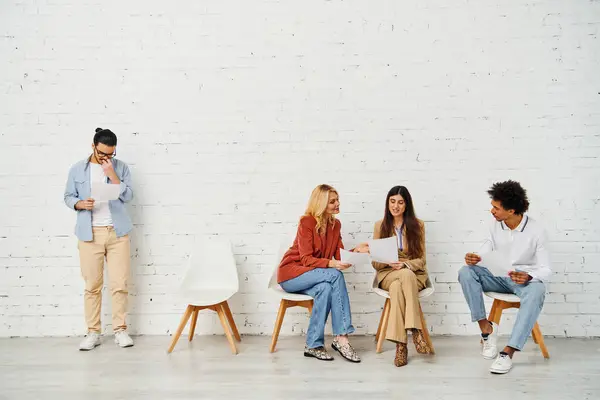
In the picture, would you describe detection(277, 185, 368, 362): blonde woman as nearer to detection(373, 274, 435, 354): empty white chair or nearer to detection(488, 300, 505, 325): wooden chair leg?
detection(373, 274, 435, 354): empty white chair

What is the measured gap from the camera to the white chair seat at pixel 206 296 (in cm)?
373

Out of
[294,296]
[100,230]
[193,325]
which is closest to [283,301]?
[294,296]

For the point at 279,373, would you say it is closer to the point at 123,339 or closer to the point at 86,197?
the point at 123,339

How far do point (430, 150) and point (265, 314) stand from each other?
5.97 ft

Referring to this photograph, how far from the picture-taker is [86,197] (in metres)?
4.02

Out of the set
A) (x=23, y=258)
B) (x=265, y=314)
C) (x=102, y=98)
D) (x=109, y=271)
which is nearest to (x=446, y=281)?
(x=265, y=314)

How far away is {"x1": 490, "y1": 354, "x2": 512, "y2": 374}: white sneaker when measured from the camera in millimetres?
Result: 3285

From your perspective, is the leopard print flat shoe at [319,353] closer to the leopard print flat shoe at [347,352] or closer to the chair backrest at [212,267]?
the leopard print flat shoe at [347,352]

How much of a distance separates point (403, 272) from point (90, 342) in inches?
90.1

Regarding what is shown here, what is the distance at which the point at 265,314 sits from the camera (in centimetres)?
431

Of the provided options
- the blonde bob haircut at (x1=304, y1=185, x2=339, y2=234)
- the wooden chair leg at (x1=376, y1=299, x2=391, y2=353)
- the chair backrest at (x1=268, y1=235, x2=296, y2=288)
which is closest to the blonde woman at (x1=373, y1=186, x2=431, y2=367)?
the wooden chair leg at (x1=376, y1=299, x2=391, y2=353)

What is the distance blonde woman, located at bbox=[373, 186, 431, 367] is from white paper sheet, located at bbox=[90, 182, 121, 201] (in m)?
1.89

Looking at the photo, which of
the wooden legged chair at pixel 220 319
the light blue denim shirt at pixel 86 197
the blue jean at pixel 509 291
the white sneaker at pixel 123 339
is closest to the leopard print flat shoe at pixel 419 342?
the blue jean at pixel 509 291

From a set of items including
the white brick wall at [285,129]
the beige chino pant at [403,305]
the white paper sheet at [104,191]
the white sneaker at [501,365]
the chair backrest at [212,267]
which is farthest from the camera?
the white brick wall at [285,129]
